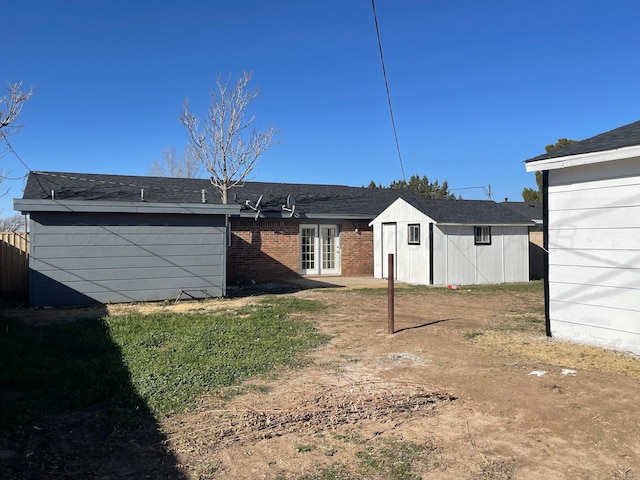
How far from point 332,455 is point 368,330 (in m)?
4.73

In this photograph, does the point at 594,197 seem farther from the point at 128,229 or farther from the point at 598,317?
the point at 128,229

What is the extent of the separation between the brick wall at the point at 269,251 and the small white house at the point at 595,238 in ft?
37.9

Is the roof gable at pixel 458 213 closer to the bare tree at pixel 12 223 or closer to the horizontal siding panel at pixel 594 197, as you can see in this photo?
the horizontal siding panel at pixel 594 197

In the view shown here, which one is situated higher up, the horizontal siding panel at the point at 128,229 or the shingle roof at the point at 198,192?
the shingle roof at the point at 198,192

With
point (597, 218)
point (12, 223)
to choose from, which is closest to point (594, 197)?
point (597, 218)

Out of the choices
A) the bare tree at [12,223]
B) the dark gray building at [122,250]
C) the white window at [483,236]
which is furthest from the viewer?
the bare tree at [12,223]

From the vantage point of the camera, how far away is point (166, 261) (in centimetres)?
1187

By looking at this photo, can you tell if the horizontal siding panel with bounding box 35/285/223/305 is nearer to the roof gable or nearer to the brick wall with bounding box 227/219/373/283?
the brick wall with bounding box 227/219/373/283

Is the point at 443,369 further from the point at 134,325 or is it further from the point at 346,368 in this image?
the point at 134,325

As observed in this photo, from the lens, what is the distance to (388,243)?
18.1m

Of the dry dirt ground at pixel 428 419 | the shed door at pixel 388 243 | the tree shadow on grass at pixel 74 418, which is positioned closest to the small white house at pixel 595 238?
the dry dirt ground at pixel 428 419

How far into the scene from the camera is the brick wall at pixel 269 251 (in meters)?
17.2

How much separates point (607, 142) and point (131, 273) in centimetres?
1010

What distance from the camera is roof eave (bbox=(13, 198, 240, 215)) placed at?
1036cm
